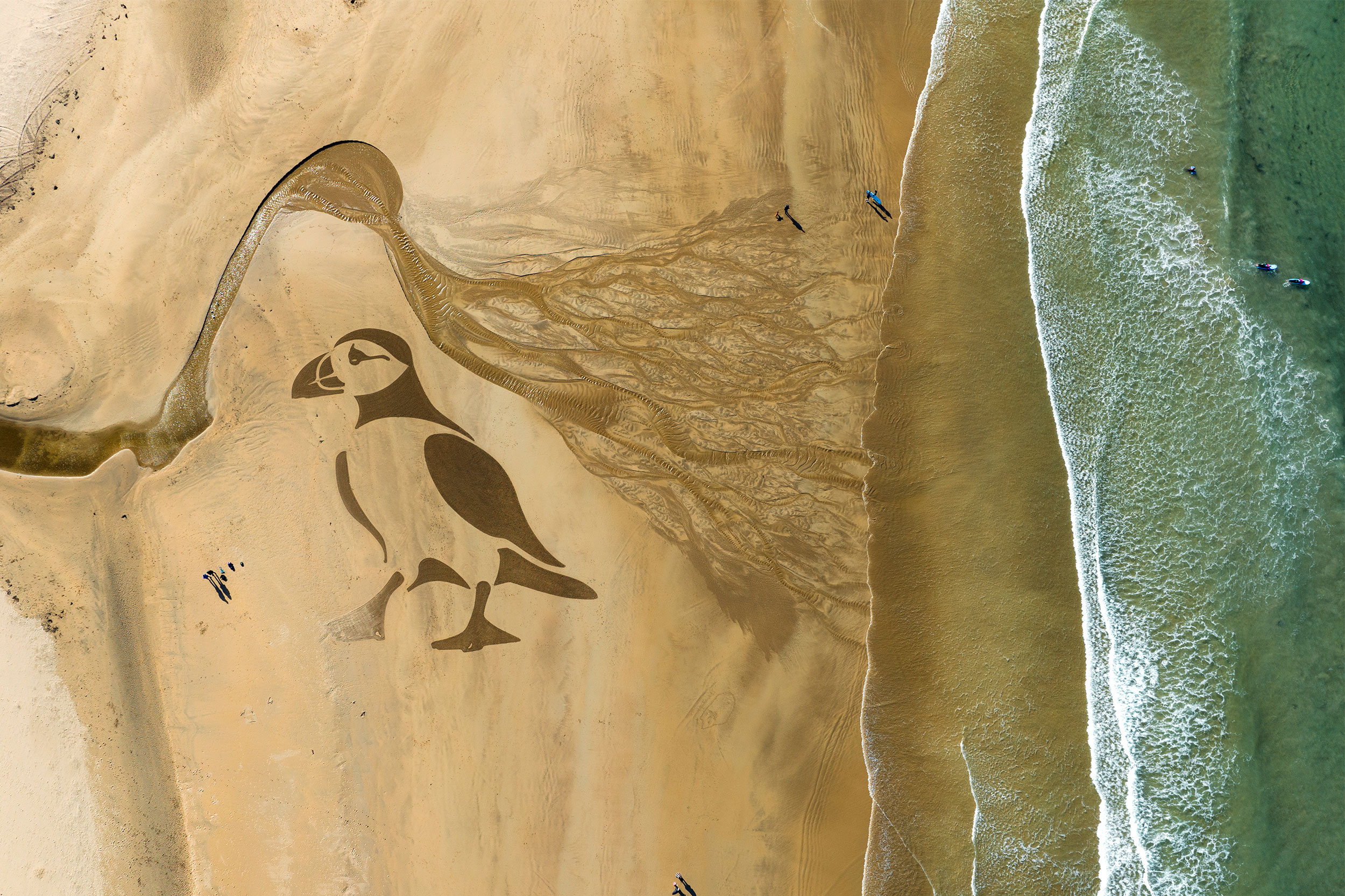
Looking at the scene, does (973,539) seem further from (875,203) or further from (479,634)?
(479,634)

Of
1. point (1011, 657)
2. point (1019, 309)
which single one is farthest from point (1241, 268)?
point (1011, 657)

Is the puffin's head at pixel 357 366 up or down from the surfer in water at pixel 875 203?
down

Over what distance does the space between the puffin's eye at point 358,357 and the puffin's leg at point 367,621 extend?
2386mm

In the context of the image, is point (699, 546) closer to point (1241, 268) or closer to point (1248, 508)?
point (1248, 508)

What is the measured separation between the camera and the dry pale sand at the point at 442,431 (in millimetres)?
7453

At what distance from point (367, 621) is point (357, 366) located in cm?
279

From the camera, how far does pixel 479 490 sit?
7.77 m

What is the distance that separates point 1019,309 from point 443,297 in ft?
20.4

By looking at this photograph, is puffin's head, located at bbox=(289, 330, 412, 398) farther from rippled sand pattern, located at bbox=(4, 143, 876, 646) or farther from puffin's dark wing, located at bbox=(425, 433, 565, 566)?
puffin's dark wing, located at bbox=(425, 433, 565, 566)

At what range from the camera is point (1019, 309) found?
24.7 feet

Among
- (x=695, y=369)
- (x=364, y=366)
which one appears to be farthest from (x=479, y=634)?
(x=695, y=369)

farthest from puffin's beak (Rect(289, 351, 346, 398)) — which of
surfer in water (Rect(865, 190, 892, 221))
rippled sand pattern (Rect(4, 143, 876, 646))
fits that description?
surfer in water (Rect(865, 190, 892, 221))

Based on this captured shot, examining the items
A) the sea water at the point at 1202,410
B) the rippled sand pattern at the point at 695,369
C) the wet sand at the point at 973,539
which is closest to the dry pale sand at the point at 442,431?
the rippled sand pattern at the point at 695,369

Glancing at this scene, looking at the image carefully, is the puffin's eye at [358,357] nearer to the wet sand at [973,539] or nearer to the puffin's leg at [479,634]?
the puffin's leg at [479,634]
